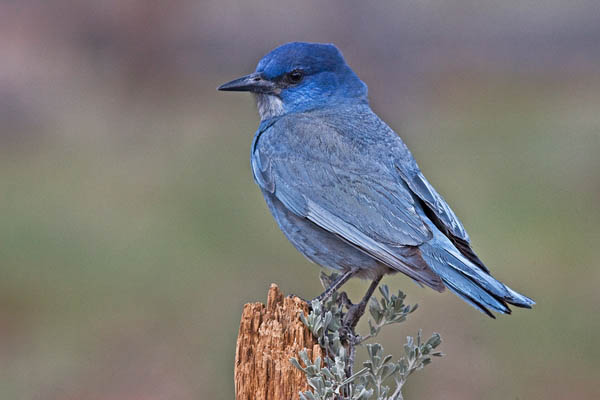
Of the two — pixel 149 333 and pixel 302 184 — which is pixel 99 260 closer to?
pixel 149 333

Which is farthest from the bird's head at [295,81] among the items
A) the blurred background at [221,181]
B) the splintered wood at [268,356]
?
the blurred background at [221,181]

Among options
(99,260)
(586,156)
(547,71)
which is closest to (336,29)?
(547,71)

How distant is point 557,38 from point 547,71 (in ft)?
1.73

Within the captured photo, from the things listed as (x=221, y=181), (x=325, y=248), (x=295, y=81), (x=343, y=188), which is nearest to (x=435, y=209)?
(x=343, y=188)

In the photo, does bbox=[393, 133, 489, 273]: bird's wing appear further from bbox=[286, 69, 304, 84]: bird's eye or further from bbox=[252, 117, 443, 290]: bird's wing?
bbox=[286, 69, 304, 84]: bird's eye

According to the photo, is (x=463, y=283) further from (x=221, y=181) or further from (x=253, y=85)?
(x=221, y=181)

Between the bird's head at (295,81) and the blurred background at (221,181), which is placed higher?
the bird's head at (295,81)

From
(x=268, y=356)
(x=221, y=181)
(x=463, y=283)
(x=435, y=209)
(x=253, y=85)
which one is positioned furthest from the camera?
(x=221, y=181)

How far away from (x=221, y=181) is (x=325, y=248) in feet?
17.0

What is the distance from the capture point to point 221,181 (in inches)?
369

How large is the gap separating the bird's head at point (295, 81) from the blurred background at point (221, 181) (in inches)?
92.9

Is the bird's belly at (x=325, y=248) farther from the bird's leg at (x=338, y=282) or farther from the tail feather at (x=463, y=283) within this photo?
the tail feather at (x=463, y=283)

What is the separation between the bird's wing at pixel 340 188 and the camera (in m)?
4.04

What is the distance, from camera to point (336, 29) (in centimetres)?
1171
